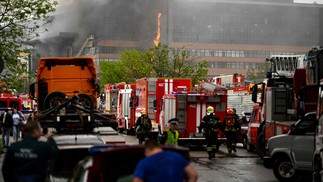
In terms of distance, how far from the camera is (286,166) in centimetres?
1512

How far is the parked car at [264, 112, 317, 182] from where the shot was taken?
14406mm

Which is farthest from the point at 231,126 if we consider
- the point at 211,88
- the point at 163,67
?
the point at 163,67

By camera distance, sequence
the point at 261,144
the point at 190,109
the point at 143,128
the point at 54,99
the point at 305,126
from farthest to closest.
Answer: the point at 143,128 < the point at 190,109 < the point at 261,144 < the point at 54,99 < the point at 305,126

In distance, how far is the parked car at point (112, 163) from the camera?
6.88 m

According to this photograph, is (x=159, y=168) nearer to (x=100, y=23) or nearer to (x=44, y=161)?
(x=44, y=161)

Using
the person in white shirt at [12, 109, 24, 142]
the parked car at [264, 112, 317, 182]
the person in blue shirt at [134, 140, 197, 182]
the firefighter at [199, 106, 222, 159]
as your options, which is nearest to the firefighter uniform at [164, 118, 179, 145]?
the parked car at [264, 112, 317, 182]

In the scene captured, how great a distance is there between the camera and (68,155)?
9789mm

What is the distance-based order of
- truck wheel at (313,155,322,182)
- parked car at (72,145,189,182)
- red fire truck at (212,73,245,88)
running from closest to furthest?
parked car at (72,145,189,182) → truck wheel at (313,155,322,182) → red fire truck at (212,73,245,88)

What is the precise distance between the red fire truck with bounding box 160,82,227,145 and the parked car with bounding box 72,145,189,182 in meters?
17.6

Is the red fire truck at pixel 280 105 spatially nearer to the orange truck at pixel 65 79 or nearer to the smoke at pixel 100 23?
the orange truck at pixel 65 79

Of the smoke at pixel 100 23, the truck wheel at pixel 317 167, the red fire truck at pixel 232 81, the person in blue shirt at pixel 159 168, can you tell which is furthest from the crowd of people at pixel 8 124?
the smoke at pixel 100 23

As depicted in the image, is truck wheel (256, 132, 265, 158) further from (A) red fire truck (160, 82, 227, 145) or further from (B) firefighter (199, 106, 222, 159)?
(A) red fire truck (160, 82, 227, 145)

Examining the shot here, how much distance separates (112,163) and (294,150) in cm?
824

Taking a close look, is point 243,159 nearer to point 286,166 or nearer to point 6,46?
point 286,166
